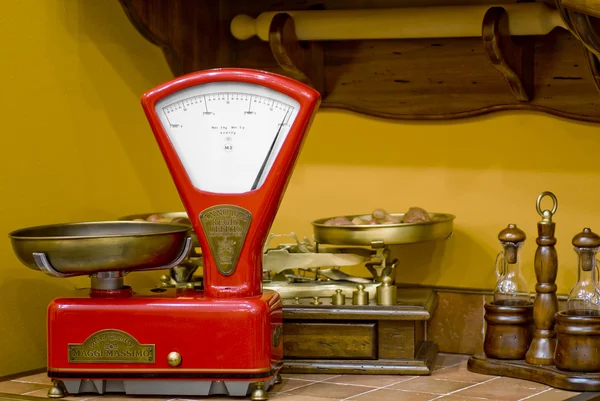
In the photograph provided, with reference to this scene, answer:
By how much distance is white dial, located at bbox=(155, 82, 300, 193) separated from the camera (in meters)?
1.81

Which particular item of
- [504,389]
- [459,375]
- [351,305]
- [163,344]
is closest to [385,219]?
[351,305]

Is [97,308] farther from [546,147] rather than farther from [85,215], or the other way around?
[546,147]

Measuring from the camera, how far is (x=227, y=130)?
5.95 ft

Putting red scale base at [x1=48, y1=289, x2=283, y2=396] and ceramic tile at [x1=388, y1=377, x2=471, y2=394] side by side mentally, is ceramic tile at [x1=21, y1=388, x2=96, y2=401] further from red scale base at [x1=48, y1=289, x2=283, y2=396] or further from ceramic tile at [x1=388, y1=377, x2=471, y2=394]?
ceramic tile at [x1=388, y1=377, x2=471, y2=394]

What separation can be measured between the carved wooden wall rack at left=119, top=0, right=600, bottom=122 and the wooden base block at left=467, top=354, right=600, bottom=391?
1.77 ft

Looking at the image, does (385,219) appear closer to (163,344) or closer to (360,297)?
(360,297)

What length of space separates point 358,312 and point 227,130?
1.47ft

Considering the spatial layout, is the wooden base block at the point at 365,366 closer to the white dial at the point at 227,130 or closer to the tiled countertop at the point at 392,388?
the tiled countertop at the point at 392,388

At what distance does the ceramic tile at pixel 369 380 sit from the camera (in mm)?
1923

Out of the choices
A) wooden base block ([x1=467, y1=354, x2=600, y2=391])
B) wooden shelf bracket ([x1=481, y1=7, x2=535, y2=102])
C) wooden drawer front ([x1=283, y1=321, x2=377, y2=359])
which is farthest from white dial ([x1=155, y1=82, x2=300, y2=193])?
wooden base block ([x1=467, y1=354, x2=600, y2=391])

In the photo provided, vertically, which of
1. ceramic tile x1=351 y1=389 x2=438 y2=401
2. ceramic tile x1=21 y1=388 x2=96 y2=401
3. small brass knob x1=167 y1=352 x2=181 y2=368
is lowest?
ceramic tile x1=21 y1=388 x2=96 y2=401

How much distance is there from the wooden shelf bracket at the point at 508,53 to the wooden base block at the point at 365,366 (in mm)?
591

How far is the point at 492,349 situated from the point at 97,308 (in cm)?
76

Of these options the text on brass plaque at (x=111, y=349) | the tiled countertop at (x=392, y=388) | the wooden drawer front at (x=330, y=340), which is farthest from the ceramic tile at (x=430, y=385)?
the text on brass plaque at (x=111, y=349)
